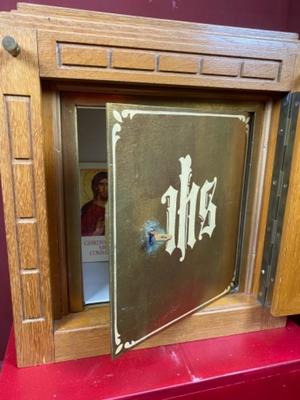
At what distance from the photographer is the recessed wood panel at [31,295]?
64 centimetres

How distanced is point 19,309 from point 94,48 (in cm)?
58

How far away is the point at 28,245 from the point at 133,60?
445 mm

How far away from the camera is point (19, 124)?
56 centimetres

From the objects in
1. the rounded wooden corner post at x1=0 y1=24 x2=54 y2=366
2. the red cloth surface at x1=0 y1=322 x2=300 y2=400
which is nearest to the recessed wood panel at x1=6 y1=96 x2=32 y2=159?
the rounded wooden corner post at x1=0 y1=24 x2=54 y2=366

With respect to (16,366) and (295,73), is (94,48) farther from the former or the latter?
(16,366)

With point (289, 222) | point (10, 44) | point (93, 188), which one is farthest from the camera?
point (93, 188)

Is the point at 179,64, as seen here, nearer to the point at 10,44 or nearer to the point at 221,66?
the point at 221,66

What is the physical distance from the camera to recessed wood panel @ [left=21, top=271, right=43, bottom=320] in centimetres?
64

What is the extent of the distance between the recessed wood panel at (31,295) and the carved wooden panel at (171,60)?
0.42 m

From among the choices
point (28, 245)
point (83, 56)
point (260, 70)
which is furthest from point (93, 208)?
point (260, 70)

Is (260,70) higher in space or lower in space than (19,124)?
higher

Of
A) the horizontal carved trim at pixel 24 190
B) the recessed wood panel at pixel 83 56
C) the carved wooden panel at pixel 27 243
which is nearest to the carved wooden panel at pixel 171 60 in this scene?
the recessed wood panel at pixel 83 56

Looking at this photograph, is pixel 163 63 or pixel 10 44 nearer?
pixel 10 44

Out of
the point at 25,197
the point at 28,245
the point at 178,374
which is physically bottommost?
the point at 178,374
